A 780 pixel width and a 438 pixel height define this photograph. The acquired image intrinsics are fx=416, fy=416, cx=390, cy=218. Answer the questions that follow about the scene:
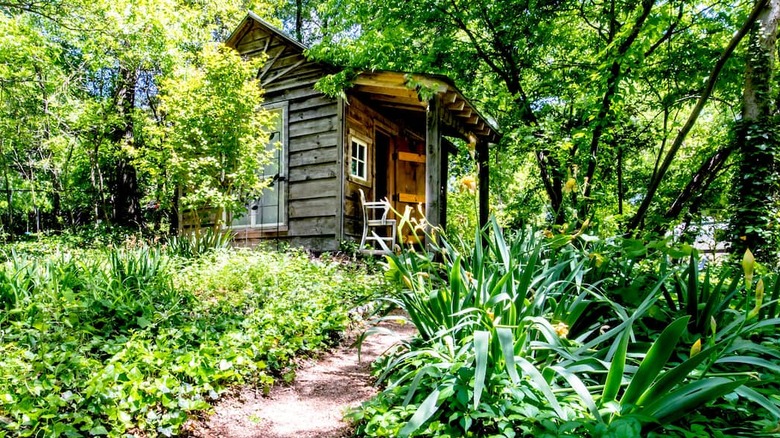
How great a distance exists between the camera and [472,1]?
6.27 meters

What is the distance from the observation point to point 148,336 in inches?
115

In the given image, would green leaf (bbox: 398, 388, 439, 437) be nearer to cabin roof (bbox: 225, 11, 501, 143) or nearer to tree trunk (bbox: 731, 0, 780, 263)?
tree trunk (bbox: 731, 0, 780, 263)

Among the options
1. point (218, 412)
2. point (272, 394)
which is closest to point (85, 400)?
point (218, 412)

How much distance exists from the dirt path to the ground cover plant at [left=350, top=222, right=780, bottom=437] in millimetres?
317

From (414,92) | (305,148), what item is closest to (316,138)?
(305,148)

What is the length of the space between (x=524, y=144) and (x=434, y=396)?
16.5 ft

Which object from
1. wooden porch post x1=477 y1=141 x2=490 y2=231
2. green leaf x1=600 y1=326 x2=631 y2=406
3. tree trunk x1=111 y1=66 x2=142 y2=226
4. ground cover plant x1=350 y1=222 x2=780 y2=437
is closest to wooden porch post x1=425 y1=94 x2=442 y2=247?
wooden porch post x1=477 y1=141 x2=490 y2=231

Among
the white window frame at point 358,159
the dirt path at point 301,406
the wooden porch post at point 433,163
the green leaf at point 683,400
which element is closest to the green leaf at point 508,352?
the green leaf at point 683,400

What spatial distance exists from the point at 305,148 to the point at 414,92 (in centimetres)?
214

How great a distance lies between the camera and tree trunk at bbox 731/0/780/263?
4.21 metres

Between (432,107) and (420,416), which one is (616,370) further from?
(432,107)

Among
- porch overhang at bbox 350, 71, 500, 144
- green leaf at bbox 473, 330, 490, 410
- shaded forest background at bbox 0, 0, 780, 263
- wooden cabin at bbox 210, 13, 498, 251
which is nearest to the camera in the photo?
green leaf at bbox 473, 330, 490, 410

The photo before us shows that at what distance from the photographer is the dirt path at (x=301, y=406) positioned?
85.2 inches

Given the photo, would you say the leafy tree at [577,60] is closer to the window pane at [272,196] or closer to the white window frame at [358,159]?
the white window frame at [358,159]
